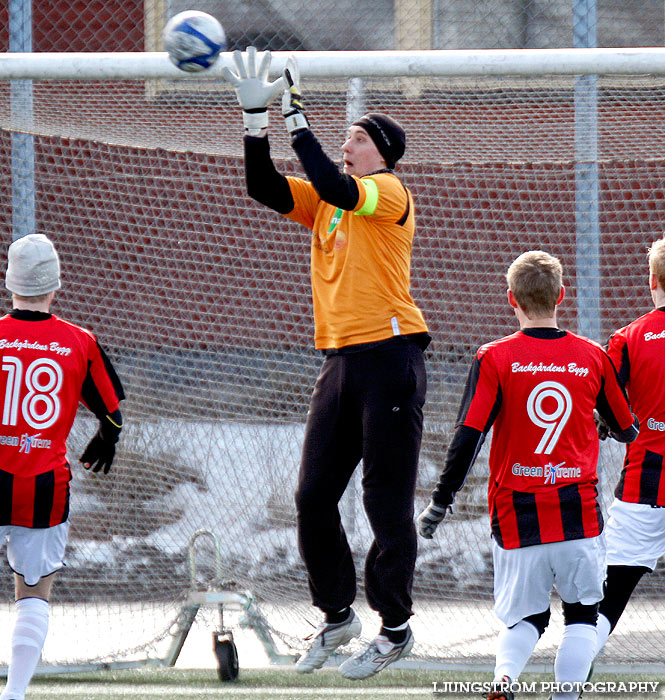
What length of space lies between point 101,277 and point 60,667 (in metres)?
1.92

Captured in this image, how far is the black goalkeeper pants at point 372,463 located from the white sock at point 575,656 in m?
0.57

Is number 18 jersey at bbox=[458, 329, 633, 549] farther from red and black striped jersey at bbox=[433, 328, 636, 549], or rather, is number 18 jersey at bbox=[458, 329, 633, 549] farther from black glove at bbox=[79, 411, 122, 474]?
black glove at bbox=[79, 411, 122, 474]

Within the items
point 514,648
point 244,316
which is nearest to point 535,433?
point 514,648

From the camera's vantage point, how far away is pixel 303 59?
4.62 meters

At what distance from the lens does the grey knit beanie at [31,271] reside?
392 cm

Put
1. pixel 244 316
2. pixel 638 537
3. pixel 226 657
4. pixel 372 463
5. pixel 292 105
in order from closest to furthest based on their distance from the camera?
pixel 292 105
pixel 372 463
pixel 638 537
pixel 226 657
pixel 244 316

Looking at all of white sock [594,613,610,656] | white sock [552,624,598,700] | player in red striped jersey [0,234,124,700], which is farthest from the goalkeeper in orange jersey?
player in red striped jersey [0,234,124,700]

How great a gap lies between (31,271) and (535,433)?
1.83 meters

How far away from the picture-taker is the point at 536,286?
3.64 meters

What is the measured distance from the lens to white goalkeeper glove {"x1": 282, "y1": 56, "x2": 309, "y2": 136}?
3695mm

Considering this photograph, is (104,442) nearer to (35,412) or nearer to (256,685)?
(35,412)

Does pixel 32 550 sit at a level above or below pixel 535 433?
below

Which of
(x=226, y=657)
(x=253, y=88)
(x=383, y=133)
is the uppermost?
(x=253, y=88)

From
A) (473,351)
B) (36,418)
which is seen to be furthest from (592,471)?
(473,351)
